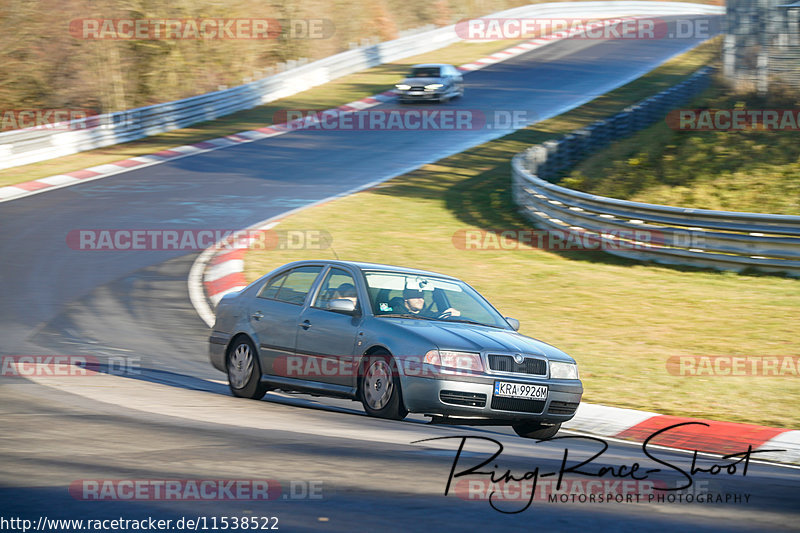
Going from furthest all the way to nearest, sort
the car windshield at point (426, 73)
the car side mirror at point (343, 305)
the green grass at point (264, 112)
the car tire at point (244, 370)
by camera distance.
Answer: the car windshield at point (426, 73), the green grass at point (264, 112), the car tire at point (244, 370), the car side mirror at point (343, 305)

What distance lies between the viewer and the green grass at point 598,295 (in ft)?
33.3

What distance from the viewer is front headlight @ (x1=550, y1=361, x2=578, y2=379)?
26.8 feet

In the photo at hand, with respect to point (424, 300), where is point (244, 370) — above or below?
below

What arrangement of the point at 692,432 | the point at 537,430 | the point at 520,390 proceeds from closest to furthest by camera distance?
1. the point at 520,390
2. the point at 537,430
3. the point at 692,432

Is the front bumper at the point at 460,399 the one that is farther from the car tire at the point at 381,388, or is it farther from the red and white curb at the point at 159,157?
the red and white curb at the point at 159,157

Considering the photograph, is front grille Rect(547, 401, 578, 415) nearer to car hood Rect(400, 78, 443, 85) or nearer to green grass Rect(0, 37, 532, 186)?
green grass Rect(0, 37, 532, 186)

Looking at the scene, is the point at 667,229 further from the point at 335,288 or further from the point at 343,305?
the point at 343,305

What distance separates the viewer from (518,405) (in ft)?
25.9

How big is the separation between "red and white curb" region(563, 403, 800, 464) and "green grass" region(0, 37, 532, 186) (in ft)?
57.6

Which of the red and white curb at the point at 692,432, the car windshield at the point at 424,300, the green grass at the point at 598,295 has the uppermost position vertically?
the car windshield at the point at 424,300

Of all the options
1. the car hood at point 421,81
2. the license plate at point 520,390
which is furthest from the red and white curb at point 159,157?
the license plate at point 520,390

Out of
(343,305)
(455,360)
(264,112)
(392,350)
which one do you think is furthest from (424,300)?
(264,112)

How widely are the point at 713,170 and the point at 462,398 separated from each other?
14018 mm

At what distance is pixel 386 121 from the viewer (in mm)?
31906
